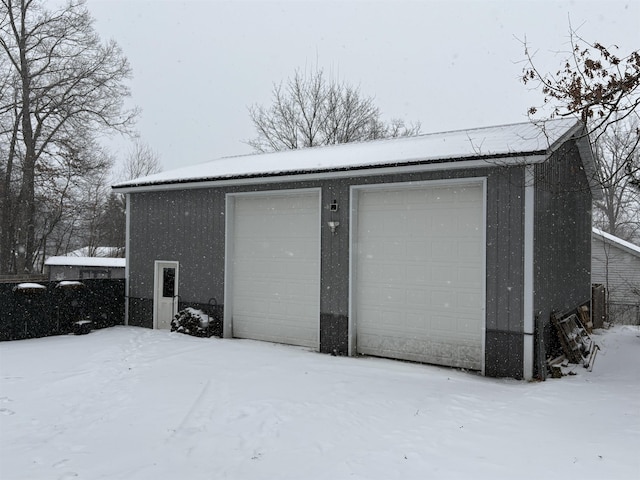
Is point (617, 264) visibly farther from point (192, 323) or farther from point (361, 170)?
point (192, 323)

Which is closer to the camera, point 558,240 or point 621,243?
point 558,240

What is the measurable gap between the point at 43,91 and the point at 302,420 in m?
21.0

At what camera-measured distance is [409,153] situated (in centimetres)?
880

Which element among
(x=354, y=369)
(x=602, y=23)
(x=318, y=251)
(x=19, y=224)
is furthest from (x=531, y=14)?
(x=19, y=224)

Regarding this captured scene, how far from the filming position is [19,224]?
848 inches

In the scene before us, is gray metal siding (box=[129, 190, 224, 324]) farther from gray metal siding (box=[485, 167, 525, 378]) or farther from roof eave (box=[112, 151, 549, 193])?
gray metal siding (box=[485, 167, 525, 378])

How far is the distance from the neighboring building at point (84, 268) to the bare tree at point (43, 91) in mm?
4334

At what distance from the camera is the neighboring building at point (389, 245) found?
7328mm

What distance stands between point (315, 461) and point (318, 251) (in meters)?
5.47

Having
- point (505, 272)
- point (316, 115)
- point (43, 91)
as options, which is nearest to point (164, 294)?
point (505, 272)

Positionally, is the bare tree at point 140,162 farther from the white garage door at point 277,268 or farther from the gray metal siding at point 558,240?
the gray metal siding at point 558,240

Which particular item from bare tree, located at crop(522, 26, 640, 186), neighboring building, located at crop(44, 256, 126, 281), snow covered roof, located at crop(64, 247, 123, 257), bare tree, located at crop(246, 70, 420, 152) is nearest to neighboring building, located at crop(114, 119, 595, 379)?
bare tree, located at crop(522, 26, 640, 186)

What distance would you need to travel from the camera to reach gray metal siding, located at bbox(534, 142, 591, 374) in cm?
745

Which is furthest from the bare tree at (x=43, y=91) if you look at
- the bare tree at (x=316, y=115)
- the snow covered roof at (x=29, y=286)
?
the snow covered roof at (x=29, y=286)
